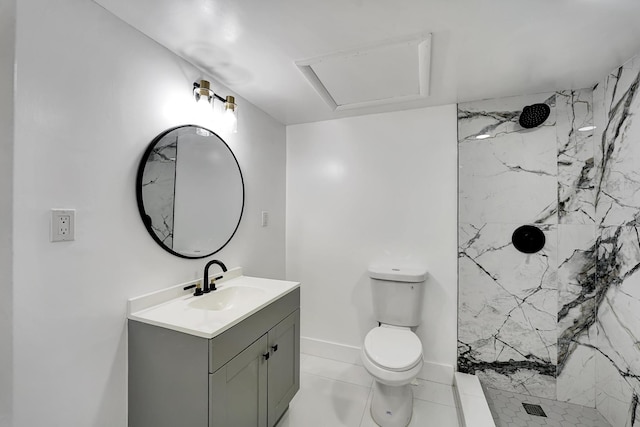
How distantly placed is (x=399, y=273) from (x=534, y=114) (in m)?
1.42

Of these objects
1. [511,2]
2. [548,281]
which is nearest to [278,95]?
[511,2]

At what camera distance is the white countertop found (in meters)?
1.14

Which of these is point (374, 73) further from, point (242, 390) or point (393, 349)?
point (242, 390)

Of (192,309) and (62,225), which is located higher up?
(62,225)

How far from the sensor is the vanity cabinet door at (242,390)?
1.12 meters

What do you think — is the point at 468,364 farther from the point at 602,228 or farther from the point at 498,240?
the point at 602,228

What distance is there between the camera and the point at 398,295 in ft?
6.72

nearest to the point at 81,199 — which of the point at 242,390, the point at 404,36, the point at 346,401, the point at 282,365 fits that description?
the point at 242,390

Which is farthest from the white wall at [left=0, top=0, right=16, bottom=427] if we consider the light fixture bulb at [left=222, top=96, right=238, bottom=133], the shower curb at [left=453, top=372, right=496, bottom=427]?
the shower curb at [left=453, top=372, right=496, bottom=427]

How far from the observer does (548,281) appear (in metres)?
1.87

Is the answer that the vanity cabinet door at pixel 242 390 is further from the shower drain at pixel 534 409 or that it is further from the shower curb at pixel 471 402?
the shower drain at pixel 534 409

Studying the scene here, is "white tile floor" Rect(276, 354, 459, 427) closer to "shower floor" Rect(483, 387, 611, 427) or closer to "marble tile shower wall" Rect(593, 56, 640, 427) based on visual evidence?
"shower floor" Rect(483, 387, 611, 427)

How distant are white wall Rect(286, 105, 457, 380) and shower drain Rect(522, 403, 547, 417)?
Result: 48cm

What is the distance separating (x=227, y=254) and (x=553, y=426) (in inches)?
89.8
